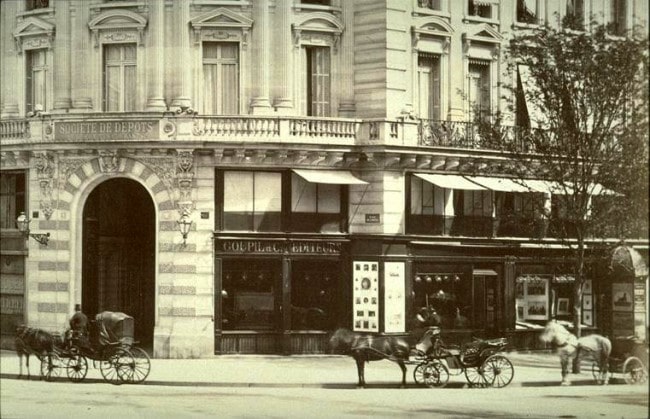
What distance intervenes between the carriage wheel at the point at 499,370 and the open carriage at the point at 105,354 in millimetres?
2741

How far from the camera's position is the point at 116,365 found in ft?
31.9

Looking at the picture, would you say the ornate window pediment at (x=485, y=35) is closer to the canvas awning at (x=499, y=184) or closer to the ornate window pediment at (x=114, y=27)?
the canvas awning at (x=499, y=184)

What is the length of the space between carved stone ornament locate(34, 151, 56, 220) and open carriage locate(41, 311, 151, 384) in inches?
44.0

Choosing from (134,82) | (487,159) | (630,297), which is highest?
(134,82)

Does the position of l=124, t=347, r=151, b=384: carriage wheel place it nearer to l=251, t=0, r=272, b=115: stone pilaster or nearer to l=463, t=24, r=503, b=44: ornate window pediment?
l=463, t=24, r=503, b=44: ornate window pediment

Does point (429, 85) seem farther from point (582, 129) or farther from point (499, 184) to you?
point (582, 129)

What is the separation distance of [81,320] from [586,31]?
13.5 ft

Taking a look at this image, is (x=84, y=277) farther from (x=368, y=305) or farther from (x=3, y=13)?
(x=368, y=305)

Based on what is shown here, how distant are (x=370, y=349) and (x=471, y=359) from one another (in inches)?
66.8

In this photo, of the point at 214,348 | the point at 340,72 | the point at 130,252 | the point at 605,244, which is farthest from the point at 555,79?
the point at 214,348

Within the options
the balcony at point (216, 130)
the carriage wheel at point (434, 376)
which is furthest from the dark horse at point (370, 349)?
the balcony at point (216, 130)

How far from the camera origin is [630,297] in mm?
7578

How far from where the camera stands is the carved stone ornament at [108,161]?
974cm

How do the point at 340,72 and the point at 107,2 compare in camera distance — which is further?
the point at 340,72
